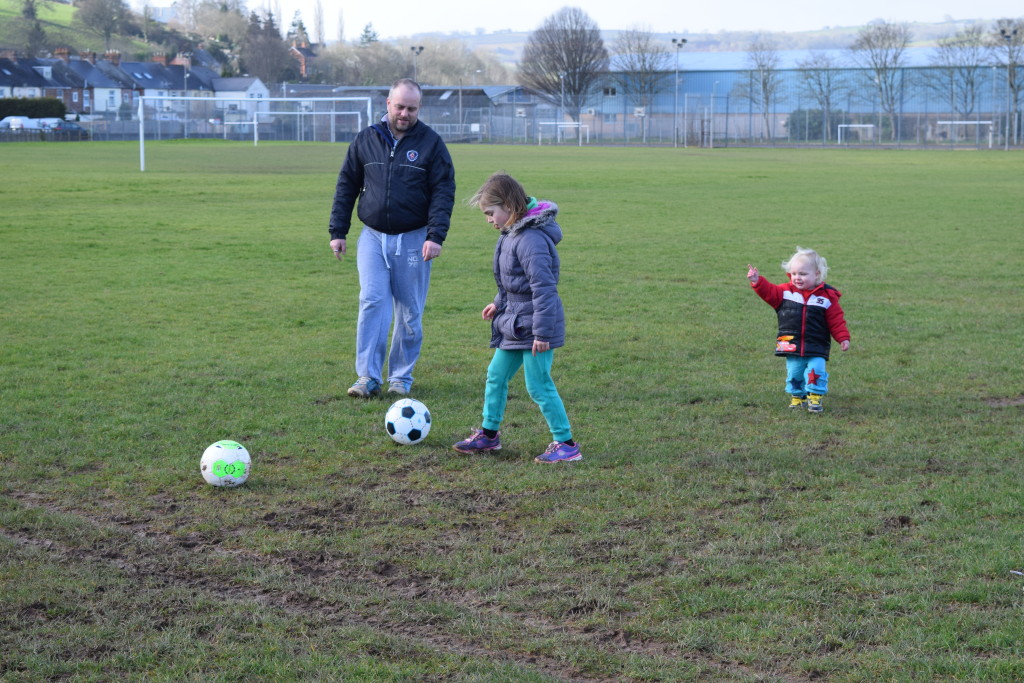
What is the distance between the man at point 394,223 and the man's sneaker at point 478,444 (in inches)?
52.4

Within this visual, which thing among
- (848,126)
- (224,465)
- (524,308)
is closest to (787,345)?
(524,308)

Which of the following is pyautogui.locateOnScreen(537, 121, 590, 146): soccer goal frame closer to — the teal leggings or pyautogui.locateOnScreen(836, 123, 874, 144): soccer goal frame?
pyautogui.locateOnScreen(836, 123, 874, 144): soccer goal frame

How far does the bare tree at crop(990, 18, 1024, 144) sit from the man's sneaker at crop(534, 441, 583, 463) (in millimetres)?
65856

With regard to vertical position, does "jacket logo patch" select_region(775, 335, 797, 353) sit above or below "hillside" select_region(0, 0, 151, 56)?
below

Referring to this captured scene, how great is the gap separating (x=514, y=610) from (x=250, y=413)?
3267 millimetres

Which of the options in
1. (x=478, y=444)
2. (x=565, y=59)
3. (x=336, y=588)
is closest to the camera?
(x=336, y=588)

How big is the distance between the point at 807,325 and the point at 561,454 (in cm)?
207

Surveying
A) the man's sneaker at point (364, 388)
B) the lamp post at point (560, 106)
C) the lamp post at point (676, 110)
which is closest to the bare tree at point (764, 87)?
the lamp post at point (676, 110)

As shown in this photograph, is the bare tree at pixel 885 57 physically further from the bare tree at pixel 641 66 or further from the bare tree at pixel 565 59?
the bare tree at pixel 565 59

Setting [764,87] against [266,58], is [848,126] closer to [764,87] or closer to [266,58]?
[764,87]

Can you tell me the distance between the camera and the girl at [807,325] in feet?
22.3

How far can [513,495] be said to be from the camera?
5227mm

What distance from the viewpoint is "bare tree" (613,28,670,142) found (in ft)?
279

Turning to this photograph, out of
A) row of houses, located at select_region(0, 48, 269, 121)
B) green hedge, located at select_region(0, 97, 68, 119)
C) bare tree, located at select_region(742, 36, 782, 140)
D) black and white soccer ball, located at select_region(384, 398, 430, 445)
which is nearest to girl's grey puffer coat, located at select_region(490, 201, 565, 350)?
black and white soccer ball, located at select_region(384, 398, 430, 445)
